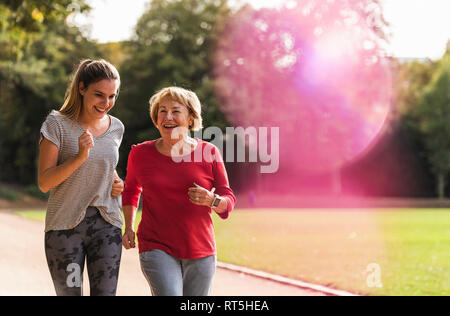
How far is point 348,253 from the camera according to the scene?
12.2 meters

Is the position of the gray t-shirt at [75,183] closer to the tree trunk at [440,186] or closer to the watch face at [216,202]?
the watch face at [216,202]

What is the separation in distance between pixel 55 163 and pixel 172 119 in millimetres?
672

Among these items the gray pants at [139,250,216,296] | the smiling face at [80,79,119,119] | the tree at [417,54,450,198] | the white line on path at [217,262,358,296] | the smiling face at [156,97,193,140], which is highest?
the tree at [417,54,450,198]

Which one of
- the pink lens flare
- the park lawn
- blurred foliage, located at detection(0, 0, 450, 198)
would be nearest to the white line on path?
the park lawn

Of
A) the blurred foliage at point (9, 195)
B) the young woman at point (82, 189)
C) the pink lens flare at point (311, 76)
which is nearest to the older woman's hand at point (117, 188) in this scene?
the young woman at point (82, 189)

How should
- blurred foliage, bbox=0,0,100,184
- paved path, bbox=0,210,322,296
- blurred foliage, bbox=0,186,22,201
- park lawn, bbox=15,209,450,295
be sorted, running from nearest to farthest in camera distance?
paved path, bbox=0,210,322,296, park lawn, bbox=15,209,450,295, blurred foliage, bbox=0,186,22,201, blurred foliage, bbox=0,0,100,184

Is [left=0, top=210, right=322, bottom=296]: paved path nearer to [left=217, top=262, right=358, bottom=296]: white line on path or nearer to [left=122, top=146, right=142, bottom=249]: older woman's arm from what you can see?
[left=217, top=262, right=358, bottom=296]: white line on path

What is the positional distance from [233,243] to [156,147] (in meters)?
10.9

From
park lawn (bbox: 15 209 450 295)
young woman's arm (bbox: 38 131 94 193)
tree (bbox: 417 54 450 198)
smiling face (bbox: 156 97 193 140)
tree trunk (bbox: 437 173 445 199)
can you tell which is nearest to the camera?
young woman's arm (bbox: 38 131 94 193)

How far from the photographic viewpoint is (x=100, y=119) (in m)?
3.26

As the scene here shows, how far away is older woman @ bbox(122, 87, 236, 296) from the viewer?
10.1ft

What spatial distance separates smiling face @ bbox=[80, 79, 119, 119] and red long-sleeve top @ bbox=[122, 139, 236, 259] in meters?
0.33
